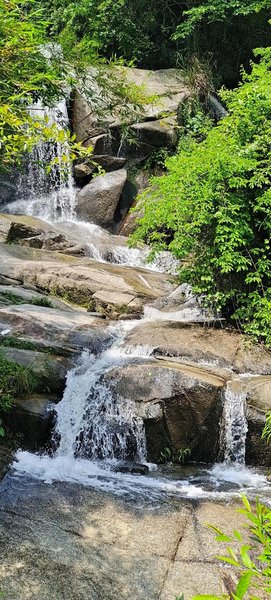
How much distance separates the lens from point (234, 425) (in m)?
7.24

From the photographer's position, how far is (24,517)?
Answer: 16.0 ft

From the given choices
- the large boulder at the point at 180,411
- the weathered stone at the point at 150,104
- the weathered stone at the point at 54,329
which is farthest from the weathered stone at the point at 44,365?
the weathered stone at the point at 150,104

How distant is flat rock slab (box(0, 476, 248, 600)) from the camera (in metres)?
3.90

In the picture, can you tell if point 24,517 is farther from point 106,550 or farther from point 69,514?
point 106,550

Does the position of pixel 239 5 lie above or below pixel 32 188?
above

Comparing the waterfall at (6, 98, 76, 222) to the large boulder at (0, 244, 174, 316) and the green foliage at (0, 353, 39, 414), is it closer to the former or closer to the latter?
the large boulder at (0, 244, 174, 316)

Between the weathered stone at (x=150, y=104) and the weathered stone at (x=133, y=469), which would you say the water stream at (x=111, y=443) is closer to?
the weathered stone at (x=133, y=469)

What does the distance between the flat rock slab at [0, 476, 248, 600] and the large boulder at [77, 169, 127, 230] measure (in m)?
11.9

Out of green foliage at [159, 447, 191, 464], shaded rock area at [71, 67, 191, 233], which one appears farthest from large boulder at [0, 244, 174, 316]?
shaded rock area at [71, 67, 191, 233]

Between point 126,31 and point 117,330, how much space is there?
51.2ft

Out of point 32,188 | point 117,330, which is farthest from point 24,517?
point 32,188

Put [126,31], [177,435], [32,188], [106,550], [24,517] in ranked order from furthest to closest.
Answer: [126,31] < [32,188] < [177,435] < [24,517] < [106,550]

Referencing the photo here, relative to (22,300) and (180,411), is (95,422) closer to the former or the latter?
(180,411)

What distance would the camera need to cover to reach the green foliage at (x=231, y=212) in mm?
8617
